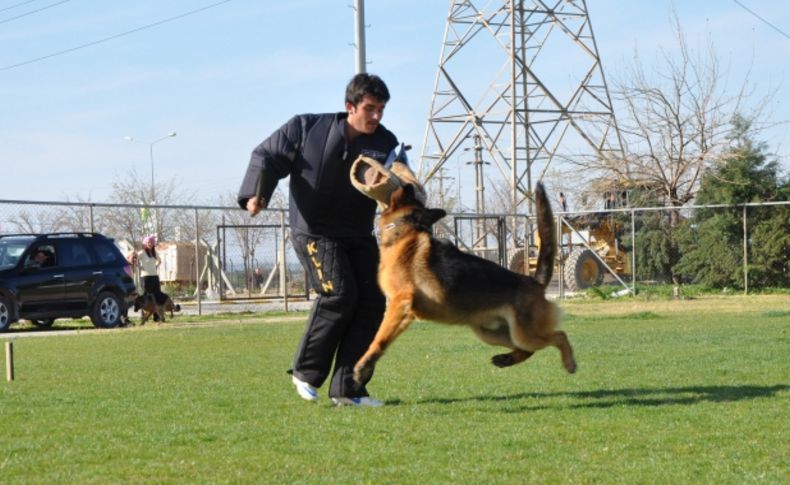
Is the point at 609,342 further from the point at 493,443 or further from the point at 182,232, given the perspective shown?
the point at 182,232

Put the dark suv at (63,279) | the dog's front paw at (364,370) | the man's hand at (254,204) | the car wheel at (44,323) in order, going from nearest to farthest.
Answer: the dog's front paw at (364,370) → the man's hand at (254,204) → the dark suv at (63,279) → the car wheel at (44,323)

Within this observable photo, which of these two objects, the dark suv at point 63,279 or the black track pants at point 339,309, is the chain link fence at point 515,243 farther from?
the black track pants at point 339,309

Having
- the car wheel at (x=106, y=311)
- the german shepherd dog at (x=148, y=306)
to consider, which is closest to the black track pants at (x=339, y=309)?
the car wheel at (x=106, y=311)

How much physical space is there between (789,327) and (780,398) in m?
7.30

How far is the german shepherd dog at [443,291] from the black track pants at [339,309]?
43 cm

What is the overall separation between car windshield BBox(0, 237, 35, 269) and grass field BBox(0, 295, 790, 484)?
685cm

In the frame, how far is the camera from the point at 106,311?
1872 centimetres

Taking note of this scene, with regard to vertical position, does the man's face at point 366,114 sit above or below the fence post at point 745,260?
above

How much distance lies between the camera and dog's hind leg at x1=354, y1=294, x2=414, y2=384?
644 cm

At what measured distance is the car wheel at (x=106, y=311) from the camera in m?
18.6

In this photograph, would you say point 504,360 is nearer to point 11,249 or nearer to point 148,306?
point 11,249

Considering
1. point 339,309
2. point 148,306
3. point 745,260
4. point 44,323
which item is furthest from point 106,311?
point 745,260

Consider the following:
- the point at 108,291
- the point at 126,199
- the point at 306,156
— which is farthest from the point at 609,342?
the point at 126,199

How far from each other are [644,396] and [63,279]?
43.5 ft
